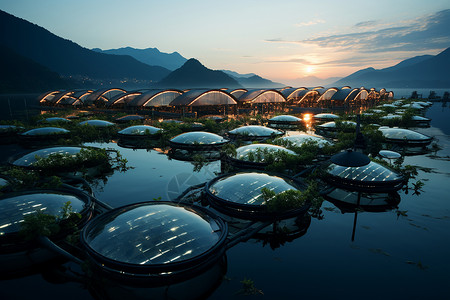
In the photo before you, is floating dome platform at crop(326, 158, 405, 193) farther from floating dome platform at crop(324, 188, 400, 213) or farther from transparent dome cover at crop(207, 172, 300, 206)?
transparent dome cover at crop(207, 172, 300, 206)

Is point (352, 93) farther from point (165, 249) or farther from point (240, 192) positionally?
point (165, 249)

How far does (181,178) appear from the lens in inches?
782

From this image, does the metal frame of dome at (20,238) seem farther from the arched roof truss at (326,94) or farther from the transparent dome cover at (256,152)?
the arched roof truss at (326,94)

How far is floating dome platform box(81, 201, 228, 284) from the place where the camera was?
7.50 meters

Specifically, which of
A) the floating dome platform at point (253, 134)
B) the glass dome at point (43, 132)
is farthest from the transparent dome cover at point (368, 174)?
the glass dome at point (43, 132)

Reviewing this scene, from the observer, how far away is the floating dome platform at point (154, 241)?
750 centimetres

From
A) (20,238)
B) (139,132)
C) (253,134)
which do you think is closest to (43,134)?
(139,132)

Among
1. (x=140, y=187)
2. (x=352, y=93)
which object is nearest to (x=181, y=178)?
(x=140, y=187)

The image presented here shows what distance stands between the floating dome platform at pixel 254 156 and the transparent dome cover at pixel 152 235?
9.62 m

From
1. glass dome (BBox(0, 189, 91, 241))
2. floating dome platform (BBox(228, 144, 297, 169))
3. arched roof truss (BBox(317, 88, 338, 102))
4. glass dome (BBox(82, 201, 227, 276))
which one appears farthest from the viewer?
arched roof truss (BBox(317, 88, 338, 102))

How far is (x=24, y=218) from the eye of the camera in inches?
374

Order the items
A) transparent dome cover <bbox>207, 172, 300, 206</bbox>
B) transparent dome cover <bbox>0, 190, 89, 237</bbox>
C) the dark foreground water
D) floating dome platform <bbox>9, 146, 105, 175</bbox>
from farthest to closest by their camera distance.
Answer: floating dome platform <bbox>9, 146, 105, 175</bbox>, transparent dome cover <bbox>207, 172, 300, 206</bbox>, transparent dome cover <bbox>0, 190, 89, 237</bbox>, the dark foreground water

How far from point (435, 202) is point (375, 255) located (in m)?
8.66

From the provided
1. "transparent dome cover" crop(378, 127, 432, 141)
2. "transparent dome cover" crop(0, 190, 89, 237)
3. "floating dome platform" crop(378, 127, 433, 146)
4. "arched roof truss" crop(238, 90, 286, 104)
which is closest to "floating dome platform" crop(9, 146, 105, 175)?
"transparent dome cover" crop(0, 190, 89, 237)
